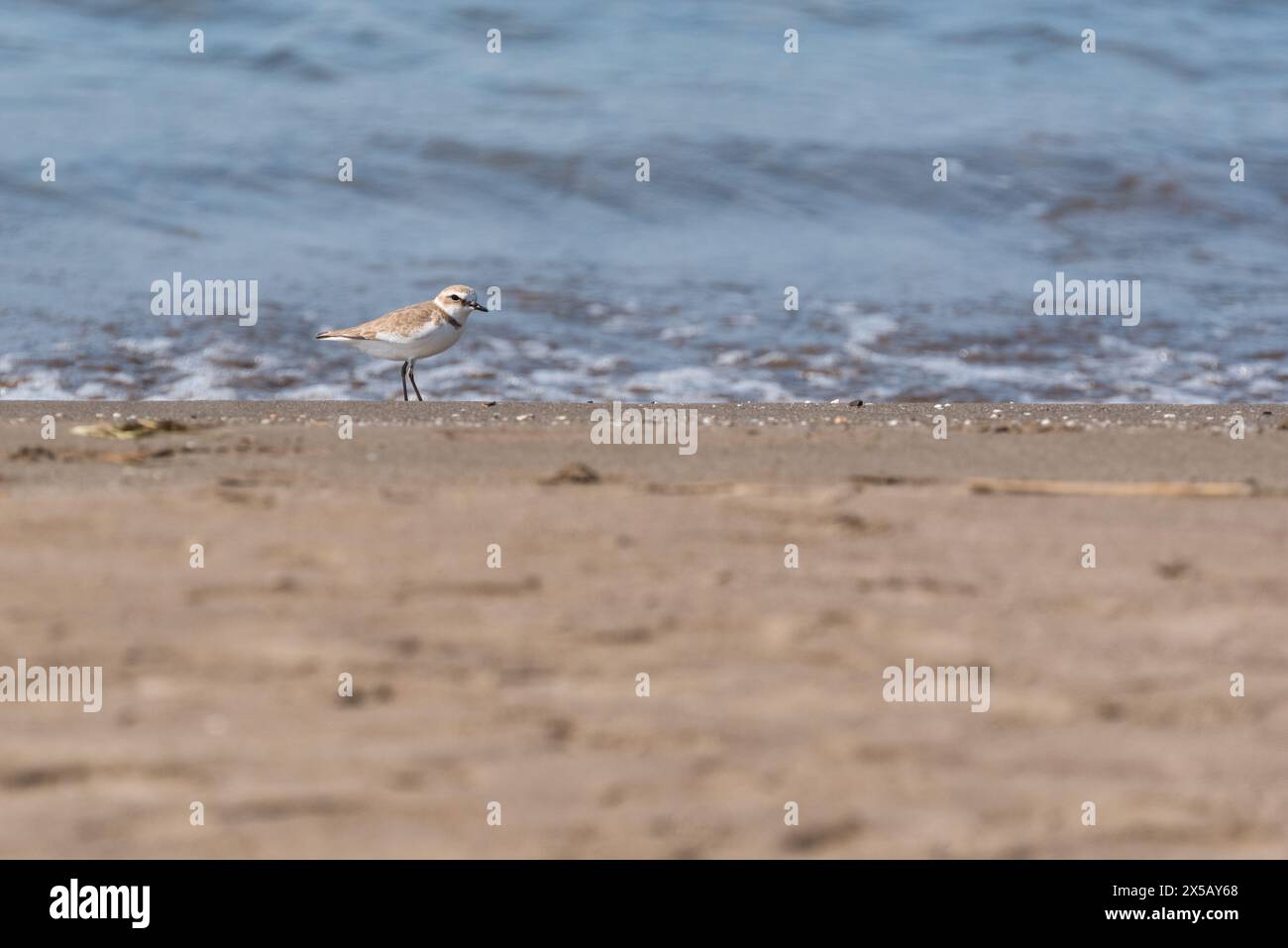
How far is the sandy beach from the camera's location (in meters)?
Result: 2.37

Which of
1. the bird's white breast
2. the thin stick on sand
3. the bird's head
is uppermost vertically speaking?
the bird's head

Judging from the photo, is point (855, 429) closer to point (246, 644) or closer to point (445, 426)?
point (445, 426)

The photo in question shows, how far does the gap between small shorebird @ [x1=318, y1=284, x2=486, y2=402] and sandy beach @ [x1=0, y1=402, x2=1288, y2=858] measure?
2630 mm

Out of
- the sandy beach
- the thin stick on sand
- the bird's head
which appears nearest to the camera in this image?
the sandy beach

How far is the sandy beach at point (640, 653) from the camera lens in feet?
7.78

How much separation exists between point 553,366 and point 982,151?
19.0 ft

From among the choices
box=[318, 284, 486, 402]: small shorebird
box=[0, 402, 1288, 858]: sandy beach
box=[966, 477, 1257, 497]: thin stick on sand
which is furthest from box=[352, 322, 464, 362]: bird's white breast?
box=[966, 477, 1257, 497]: thin stick on sand

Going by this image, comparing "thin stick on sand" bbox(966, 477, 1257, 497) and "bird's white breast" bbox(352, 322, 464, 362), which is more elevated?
"bird's white breast" bbox(352, 322, 464, 362)

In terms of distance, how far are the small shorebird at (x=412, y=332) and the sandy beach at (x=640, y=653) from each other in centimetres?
263

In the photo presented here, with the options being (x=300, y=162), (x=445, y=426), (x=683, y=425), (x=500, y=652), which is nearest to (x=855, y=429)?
(x=683, y=425)

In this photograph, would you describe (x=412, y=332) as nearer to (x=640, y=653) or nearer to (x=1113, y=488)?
(x=1113, y=488)

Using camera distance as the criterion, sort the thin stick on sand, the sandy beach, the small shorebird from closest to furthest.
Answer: the sandy beach < the thin stick on sand < the small shorebird

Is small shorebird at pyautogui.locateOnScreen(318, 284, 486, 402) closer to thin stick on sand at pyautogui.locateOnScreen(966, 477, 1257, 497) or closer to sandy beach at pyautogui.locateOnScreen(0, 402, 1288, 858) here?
sandy beach at pyautogui.locateOnScreen(0, 402, 1288, 858)

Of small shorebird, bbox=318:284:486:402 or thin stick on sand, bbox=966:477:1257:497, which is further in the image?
small shorebird, bbox=318:284:486:402
